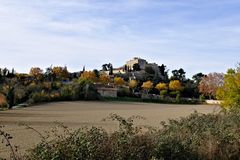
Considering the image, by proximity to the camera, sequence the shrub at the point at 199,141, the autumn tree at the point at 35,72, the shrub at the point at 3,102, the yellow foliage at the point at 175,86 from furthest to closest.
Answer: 1. the yellow foliage at the point at 175,86
2. the autumn tree at the point at 35,72
3. the shrub at the point at 3,102
4. the shrub at the point at 199,141

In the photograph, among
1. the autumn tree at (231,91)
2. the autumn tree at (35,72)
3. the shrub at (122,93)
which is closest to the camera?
the autumn tree at (231,91)

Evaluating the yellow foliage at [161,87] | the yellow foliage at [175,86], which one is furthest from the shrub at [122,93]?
the yellow foliage at [175,86]

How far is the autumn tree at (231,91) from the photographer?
23016mm

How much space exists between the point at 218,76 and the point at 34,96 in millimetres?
55623

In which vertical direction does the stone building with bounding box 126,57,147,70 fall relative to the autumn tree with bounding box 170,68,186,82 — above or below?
above

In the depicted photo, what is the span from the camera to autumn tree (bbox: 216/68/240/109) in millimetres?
23016

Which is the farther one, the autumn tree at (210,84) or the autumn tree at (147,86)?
the autumn tree at (147,86)

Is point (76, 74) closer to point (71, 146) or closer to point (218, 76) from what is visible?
point (218, 76)

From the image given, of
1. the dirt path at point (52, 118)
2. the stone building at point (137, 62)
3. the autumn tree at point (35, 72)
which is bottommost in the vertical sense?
the dirt path at point (52, 118)

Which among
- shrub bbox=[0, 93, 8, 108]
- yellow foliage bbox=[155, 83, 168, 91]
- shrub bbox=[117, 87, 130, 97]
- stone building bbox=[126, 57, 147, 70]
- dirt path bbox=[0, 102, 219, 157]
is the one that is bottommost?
dirt path bbox=[0, 102, 219, 157]

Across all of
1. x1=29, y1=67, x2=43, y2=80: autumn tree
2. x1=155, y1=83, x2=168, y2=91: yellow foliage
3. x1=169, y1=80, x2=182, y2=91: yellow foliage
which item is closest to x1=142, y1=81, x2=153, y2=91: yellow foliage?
x1=155, y1=83, x2=168, y2=91: yellow foliage

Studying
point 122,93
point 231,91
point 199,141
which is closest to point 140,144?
point 199,141

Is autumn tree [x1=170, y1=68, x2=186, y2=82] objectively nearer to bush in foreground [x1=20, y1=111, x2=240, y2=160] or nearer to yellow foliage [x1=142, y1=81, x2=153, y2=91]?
yellow foliage [x1=142, y1=81, x2=153, y2=91]

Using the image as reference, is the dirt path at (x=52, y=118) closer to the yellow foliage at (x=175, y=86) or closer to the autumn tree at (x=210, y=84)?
the autumn tree at (x=210, y=84)
